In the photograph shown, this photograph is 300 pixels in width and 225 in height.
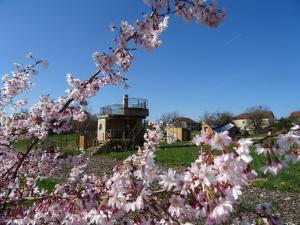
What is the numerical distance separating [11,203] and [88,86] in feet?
3.95

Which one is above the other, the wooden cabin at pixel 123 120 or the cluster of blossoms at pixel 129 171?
the wooden cabin at pixel 123 120

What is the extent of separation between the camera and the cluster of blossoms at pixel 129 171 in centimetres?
172

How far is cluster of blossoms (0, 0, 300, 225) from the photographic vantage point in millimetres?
1723

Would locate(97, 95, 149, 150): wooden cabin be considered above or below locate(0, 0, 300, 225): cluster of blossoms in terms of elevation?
above

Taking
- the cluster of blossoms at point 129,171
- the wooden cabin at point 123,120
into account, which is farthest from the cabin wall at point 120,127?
the cluster of blossoms at point 129,171

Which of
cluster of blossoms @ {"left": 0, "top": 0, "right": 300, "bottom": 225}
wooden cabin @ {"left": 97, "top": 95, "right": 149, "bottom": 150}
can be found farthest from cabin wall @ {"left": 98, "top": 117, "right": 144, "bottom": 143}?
cluster of blossoms @ {"left": 0, "top": 0, "right": 300, "bottom": 225}

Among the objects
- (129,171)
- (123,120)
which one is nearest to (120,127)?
(123,120)

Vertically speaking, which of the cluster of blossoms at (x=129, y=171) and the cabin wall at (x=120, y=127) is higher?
the cabin wall at (x=120, y=127)

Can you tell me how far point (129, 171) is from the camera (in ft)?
7.29

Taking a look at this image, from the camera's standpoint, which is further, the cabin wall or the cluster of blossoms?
the cabin wall

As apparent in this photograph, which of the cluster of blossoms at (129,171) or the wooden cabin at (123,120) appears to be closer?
the cluster of blossoms at (129,171)

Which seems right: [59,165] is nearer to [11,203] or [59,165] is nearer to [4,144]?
[4,144]

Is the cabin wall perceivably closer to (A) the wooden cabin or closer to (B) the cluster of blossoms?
(A) the wooden cabin

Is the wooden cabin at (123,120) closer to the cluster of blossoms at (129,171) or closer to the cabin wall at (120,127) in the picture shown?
the cabin wall at (120,127)
